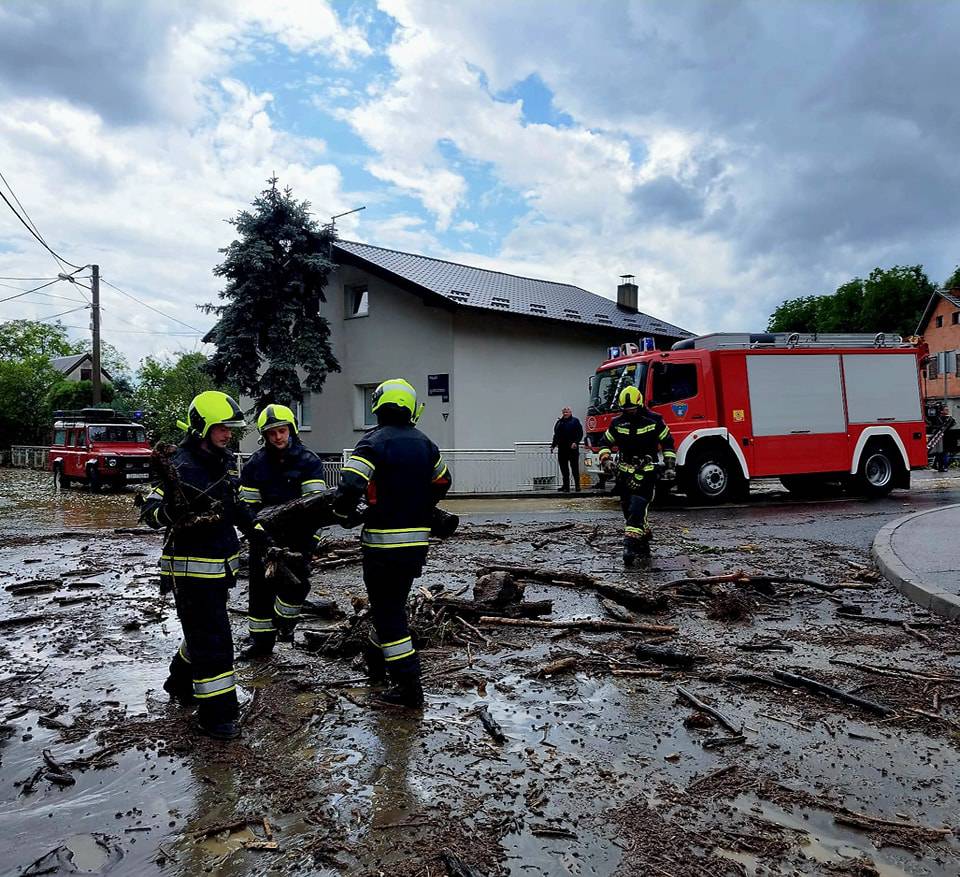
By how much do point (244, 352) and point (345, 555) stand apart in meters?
12.8

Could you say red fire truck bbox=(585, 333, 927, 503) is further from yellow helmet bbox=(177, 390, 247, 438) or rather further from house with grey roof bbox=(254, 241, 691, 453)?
yellow helmet bbox=(177, 390, 247, 438)

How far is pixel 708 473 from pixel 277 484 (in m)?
11.2

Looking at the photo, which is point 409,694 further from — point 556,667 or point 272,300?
point 272,300

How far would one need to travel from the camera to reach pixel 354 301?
2292 centimetres

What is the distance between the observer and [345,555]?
9180 millimetres

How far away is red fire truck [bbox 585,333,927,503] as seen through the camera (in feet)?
47.6

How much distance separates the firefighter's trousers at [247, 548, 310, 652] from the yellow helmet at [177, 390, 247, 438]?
117 centimetres

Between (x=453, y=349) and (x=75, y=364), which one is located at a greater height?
(x=75, y=364)

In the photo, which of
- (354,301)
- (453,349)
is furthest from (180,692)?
(354,301)

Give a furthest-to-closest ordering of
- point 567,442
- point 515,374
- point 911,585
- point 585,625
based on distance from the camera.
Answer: point 515,374 → point 567,442 → point 911,585 → point 585,625

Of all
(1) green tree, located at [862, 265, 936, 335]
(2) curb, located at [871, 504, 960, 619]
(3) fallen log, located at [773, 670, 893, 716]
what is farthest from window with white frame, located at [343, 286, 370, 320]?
(1) green tree, located at [862, 265, 936, 335]

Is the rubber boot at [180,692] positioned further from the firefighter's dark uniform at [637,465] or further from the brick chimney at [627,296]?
the brick chimney at [627,296]

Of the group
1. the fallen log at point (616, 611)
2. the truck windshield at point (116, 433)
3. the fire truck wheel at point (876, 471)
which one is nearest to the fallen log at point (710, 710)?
the fallen log at point (616, 611)

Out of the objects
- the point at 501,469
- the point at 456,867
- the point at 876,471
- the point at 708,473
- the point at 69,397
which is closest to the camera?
the point at 456,867
